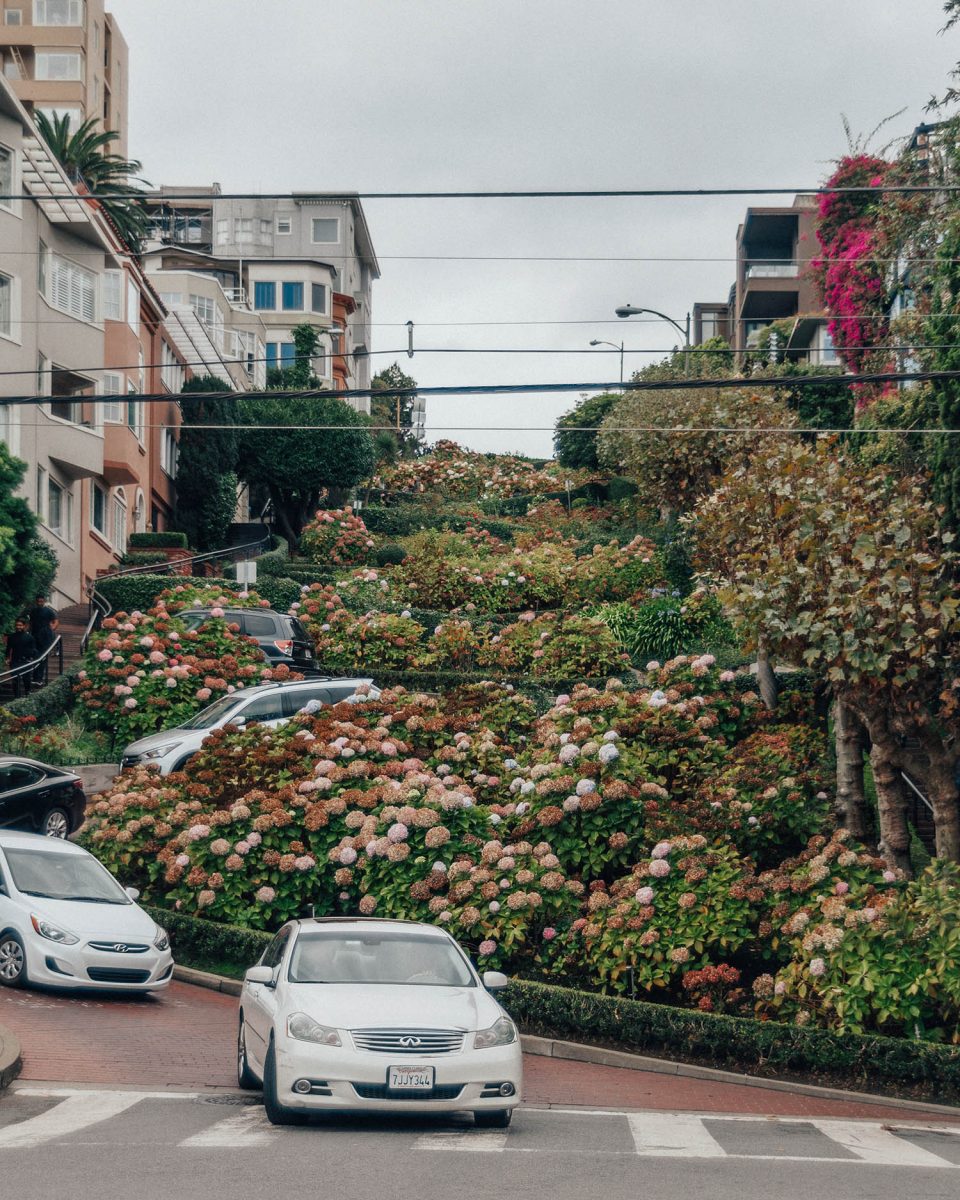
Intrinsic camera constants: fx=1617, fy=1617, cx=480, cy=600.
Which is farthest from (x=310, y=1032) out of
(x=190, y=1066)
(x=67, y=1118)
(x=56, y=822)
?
(x=56, y=822)

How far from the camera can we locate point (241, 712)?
26219 millimetres

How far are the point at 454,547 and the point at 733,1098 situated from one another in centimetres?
3156

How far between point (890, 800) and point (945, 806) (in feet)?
2.71

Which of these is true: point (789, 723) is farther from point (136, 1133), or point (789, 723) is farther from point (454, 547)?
point (454, 547)

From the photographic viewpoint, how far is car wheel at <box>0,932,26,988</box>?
16594 millimetres

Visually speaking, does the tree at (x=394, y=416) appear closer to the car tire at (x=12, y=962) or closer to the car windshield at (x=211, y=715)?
the car windshield at (x=211, y=715)

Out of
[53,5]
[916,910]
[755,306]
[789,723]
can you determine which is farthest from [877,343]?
[53,5]

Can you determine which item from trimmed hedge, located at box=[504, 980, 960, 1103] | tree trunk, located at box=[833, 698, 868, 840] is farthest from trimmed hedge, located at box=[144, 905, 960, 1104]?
tree trunk, located at box=[833, 698, 868, 840]

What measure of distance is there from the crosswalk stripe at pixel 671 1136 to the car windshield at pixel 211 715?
15073 millimetres

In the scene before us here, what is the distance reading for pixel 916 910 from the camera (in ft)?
50.5

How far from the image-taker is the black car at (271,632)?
32.3 metres

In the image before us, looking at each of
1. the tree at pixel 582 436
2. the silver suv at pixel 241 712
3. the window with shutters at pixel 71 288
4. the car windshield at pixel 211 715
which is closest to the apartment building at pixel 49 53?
the tree at pixel 582 436

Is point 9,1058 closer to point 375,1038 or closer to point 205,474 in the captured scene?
point 375,1038

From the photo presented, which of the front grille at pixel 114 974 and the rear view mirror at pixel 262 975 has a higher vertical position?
the rear view mirror at pixel 262 975
